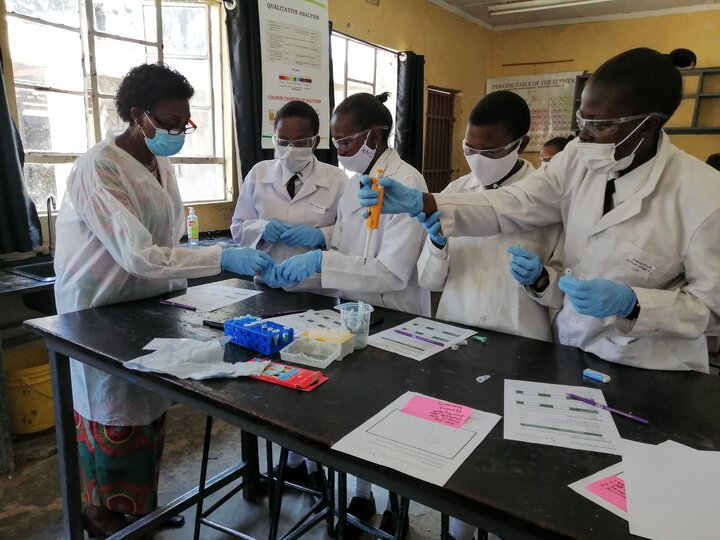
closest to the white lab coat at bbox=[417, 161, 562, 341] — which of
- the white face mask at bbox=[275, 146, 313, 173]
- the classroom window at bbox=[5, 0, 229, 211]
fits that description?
the white face mask at bbox=[275, 146, 313, 173]

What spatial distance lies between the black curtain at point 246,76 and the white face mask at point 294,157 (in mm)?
1388

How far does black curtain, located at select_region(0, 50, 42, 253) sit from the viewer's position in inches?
89.1

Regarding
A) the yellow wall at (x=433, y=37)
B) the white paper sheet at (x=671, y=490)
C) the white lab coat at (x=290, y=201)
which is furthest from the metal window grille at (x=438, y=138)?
the white paper sheet at (x=671, y=490)

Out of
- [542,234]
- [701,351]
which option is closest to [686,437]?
[701,351]

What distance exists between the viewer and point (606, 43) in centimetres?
589

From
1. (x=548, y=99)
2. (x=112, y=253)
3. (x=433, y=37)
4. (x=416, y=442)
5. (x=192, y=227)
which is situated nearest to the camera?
(x=416, y=442)

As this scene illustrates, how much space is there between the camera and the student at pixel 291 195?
1.99m

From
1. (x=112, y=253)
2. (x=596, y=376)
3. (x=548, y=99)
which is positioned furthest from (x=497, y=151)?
(x=548, y=99)

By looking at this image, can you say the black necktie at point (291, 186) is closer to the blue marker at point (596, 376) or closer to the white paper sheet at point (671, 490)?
the blue marker at point (596, 376)

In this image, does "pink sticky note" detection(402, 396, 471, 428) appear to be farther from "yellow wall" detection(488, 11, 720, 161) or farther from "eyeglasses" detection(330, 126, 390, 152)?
"yellow wall" detection(488, 11, 720, 161)

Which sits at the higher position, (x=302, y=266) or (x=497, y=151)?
(x=497, y=151)

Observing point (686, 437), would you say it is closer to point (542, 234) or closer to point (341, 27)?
point (542, 234)

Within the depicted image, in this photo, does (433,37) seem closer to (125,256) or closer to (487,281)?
(487,281)

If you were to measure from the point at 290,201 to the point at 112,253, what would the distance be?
0.82m
